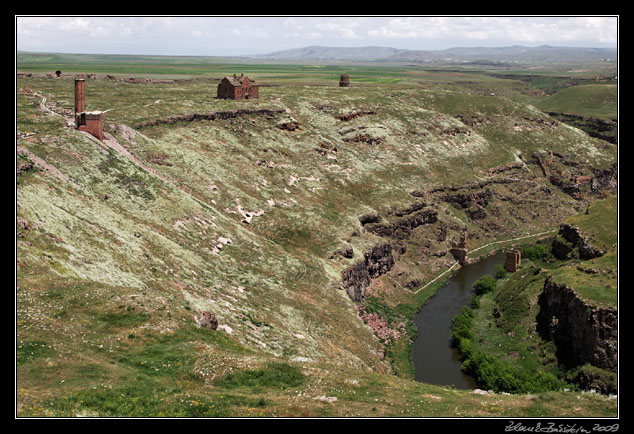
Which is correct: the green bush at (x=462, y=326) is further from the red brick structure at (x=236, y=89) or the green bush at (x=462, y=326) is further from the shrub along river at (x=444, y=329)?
the red brick structure at (x=236, y=89)

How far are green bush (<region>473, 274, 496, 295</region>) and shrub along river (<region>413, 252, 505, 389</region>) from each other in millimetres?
1862

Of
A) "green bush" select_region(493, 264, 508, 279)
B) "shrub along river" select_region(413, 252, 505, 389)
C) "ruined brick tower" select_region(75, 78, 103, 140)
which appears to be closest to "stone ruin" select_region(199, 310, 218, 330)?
"shrub along river" select_region(413, 252, 505, 389)

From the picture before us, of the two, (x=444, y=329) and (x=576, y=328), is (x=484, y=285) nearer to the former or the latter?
(x=444, y=329)

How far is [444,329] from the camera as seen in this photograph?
7688cm

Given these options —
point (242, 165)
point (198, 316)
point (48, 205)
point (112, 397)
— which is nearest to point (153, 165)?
point (242, 165)

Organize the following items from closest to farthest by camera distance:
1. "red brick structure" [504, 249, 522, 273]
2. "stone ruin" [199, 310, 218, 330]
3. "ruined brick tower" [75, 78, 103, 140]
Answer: "stone ruin" [199, 310, 218, 330] < "ruined brick tower" [75, 78, 103, 140] < "red brick structure" [504, 249, 522, 273]

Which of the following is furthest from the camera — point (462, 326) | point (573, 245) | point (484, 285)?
point (484, 285)

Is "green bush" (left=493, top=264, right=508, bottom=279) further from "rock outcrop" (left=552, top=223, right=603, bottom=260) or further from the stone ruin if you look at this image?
the stone ruin

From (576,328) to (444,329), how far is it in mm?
19357

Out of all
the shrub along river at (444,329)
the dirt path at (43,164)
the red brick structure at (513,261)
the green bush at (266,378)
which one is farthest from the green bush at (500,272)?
the dirt path at (43,164)

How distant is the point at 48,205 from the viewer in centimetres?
5312

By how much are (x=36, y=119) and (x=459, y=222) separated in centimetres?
8400

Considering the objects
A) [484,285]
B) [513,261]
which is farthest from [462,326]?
[513,261]

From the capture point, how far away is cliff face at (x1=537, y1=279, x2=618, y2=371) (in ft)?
188
